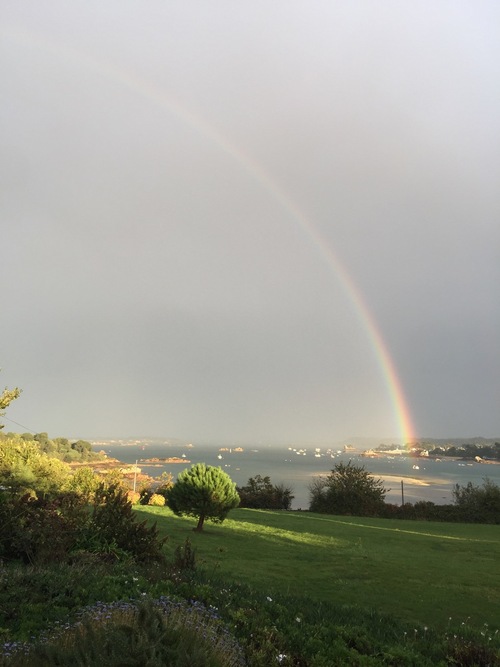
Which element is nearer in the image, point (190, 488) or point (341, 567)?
point (341, 567)

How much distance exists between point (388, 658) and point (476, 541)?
18351 millimetres

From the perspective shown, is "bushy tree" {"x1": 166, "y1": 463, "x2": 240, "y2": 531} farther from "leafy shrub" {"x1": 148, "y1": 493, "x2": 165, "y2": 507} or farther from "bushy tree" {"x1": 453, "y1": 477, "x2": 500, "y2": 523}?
"bushy tree" {"x1": 453, "y1": 477, "x2": 500, "y2": 523}

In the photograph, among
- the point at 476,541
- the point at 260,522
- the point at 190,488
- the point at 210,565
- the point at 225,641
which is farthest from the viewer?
the point at 260,522

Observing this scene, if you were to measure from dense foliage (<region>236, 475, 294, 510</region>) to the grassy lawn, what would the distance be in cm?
1316

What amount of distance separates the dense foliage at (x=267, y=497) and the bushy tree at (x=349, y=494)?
202 cm

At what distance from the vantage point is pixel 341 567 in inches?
520

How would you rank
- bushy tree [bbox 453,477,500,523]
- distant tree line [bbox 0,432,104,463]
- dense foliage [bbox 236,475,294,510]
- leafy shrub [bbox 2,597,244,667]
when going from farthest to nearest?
distant tree line [bbox 0,432,104,463], dense foliage [bbox 236,475,294,510], bushy tree [bbox 453,477,500,523], leafy shrub [bbox 2,597,244,667]

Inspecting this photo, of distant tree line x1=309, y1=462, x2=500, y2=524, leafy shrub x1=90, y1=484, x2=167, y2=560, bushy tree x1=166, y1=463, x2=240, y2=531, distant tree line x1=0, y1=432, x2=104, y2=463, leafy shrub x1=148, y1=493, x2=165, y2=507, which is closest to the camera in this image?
leafy shrub x1=90, y1=484, x2=167, y2=560

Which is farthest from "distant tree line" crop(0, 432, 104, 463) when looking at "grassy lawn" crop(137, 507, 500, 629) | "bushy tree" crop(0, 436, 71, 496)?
"grassy lawn" crop(137, 507, 500, 629)

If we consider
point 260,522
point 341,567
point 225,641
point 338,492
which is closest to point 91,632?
point 225,641

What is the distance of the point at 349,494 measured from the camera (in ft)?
117

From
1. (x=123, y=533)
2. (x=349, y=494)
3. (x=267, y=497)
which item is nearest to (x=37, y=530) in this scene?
(x=123, y=533)

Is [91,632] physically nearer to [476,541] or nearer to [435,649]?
[435,649]

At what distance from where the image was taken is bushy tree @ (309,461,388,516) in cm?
3488
